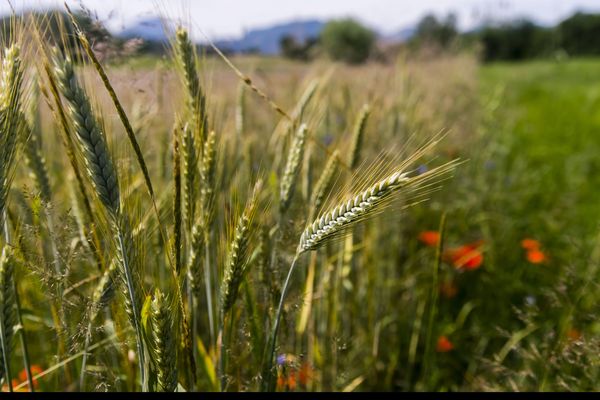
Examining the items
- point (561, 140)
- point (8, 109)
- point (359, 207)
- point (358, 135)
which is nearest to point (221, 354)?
point (359, 207)

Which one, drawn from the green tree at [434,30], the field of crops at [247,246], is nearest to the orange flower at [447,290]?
the field of crops at [247,246]

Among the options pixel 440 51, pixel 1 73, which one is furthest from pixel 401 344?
pixel 440 51

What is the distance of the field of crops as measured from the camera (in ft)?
2.75

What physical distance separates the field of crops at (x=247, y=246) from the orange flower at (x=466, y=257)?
0.02 m

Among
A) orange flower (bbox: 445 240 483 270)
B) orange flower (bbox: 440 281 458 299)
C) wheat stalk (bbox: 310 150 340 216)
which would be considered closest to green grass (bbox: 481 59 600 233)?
orange flower (bbox: 445 240 483 270)

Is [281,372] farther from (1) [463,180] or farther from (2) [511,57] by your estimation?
(2) [511,57]

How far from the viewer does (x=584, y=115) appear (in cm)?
758

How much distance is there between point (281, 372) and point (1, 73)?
71 cm

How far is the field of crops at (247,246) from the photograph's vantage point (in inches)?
33.0

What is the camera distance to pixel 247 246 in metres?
0.90

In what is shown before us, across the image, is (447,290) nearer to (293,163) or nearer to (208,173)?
(293,163)

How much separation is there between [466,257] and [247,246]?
1.73 meters

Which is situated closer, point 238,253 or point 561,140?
point 238,253

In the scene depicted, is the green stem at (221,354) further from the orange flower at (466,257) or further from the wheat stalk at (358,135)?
the orange flower at (466,257)
